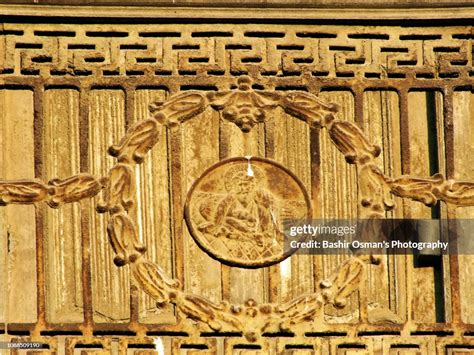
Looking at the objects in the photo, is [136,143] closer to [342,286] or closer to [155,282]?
[155,282]

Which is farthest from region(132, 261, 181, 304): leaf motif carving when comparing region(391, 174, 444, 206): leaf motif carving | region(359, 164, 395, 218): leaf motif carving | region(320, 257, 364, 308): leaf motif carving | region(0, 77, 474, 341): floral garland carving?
region(391, 174, 444, 206): leaf motif carving

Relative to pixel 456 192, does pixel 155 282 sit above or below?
below

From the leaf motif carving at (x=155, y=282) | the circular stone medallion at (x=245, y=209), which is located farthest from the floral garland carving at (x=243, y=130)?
the circular stone medallion at (x=245, y=209)

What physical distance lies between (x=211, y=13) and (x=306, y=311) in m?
2.10

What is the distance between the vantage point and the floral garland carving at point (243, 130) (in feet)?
50.4

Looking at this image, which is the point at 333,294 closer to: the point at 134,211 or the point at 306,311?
the point at 306,311

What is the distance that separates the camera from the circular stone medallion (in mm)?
15469

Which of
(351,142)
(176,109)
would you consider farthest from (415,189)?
(176,109)

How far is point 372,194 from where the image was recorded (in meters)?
15.6

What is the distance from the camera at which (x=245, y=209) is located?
15.5 m
